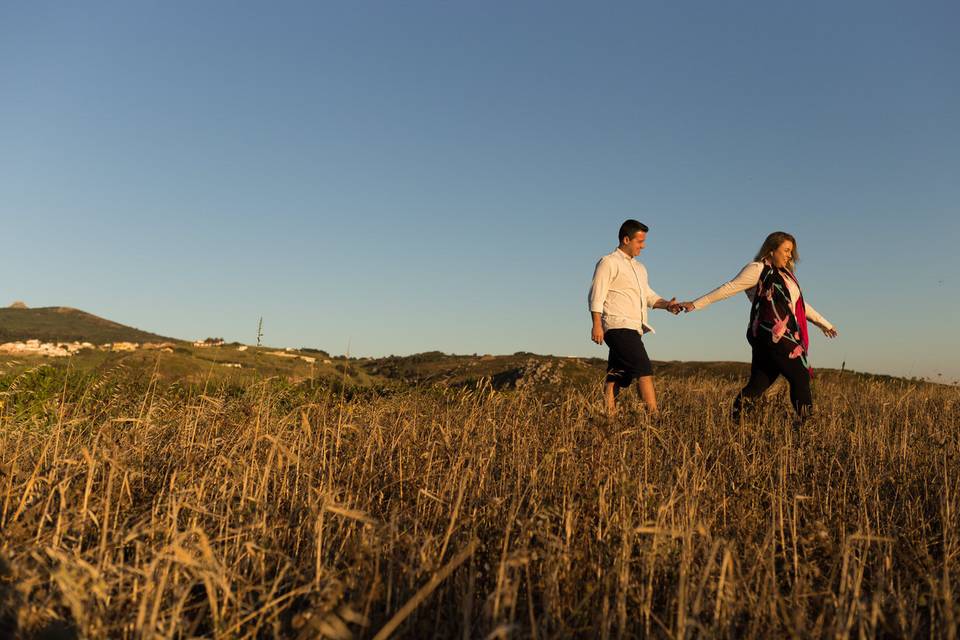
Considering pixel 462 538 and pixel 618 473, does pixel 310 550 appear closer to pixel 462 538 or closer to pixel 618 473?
pixel 462 538

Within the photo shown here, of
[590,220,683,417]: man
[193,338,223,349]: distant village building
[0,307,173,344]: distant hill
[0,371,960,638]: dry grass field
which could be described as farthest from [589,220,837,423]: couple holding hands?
[0,307,173,344]: distant hill

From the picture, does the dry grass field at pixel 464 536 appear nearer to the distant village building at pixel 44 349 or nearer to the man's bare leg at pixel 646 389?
the man's bare leg at pixel 646 389

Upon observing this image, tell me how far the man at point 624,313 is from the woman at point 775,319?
746mm

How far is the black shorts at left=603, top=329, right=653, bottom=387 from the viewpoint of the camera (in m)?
6.52

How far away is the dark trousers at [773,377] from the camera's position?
20.7 feet

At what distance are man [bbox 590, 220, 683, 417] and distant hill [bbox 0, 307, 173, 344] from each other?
41.8 metres

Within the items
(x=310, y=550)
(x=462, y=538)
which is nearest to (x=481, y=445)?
(x=462, y=538)

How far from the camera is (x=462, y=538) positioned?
284 centimetres

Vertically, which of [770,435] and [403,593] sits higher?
[770,435]

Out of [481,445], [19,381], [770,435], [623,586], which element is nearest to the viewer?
[623,586]

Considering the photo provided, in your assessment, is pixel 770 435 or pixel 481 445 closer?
pixel 481 445

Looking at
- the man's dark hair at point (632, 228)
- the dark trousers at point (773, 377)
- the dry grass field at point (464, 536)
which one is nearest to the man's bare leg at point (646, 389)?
the dark trousers at point (773, 377)

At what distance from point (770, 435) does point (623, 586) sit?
4093 millimetres

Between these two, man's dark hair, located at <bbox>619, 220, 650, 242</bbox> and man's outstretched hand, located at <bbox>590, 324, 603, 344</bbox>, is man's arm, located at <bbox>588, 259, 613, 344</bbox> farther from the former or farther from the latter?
man's dark hair, located at <bbox>619, 220, 650, 242</bbox>
